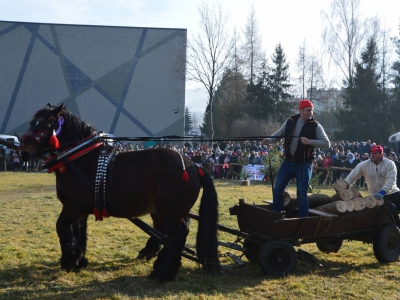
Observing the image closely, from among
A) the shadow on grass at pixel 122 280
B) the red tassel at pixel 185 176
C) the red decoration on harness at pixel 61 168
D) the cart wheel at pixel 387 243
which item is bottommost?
the shadow on grass at pixel 122 280

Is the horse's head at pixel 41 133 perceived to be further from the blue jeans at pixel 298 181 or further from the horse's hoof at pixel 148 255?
the blue jeans at pixel 298 181

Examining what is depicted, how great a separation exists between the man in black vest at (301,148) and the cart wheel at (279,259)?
1.90 feet

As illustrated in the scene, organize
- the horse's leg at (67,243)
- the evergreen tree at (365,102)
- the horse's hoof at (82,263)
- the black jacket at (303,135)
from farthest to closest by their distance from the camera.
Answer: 1. the evergreen tree at (365,102)
2. the black jacket at (303,135)
3. the horse's hoof at (82,263)
4. the horse's leg at (67,243)

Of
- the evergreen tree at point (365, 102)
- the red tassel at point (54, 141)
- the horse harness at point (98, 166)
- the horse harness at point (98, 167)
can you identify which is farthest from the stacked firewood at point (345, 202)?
the evergreen tree at point (365, 102)

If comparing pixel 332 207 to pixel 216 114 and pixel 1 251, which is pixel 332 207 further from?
pixel 216 114

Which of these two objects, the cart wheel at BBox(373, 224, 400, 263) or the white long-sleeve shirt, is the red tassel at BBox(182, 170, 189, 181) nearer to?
the white long-sleeve shirt

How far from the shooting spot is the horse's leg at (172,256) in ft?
17.5

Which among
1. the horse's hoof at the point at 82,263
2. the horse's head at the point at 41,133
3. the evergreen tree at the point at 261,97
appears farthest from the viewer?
the evergreen tree at the point at 261,97

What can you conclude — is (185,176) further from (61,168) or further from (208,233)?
(61,168)

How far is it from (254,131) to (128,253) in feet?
95.9

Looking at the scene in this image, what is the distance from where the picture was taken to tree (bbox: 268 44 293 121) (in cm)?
3872

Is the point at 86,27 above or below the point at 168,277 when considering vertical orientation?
above

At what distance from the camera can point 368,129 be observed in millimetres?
35625

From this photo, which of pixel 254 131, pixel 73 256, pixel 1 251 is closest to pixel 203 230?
pixel 73 256
